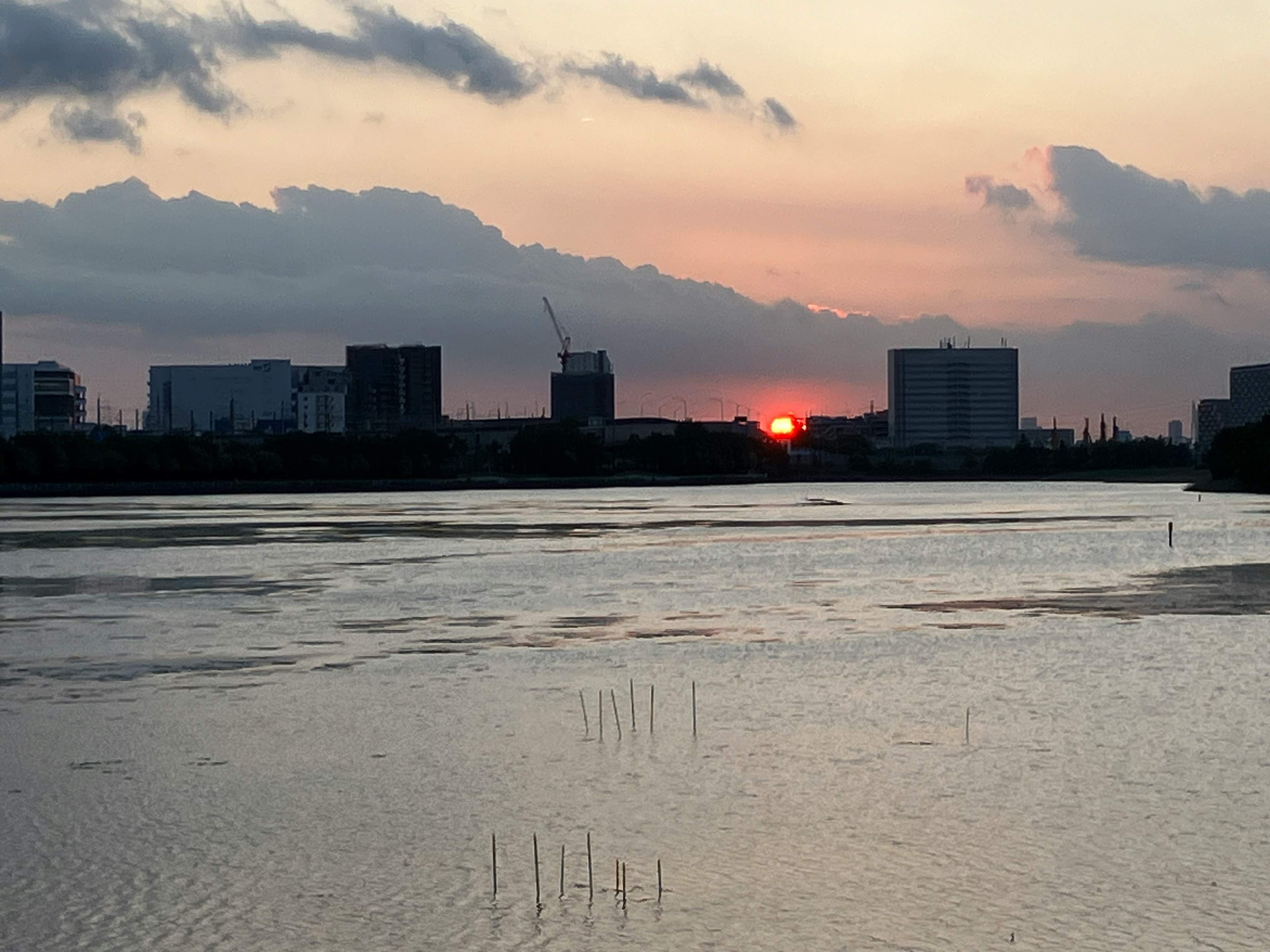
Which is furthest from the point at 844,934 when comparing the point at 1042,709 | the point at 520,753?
the point at 1042,709

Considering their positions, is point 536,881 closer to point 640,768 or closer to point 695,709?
point 640,768

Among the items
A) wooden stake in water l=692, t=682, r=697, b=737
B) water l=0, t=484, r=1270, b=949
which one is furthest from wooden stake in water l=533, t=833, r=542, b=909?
wooden stake in water l=692, t=682, r=697, b=737

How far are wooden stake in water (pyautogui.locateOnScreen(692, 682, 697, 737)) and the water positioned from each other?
185mm

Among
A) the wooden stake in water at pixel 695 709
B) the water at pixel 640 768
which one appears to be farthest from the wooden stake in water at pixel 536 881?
the wooden stake in water at pixel 695 709

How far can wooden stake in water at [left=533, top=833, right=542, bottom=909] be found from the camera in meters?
15.6

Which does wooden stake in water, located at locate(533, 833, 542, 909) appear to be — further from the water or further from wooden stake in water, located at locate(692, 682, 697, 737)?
wooden stake in water, located at locate(692, 682, 697, 737)

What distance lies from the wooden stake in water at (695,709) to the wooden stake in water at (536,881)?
665 cm

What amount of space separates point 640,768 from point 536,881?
5.54 m

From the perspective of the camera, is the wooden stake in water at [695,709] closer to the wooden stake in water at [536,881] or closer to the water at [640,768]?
the water at [640,768]

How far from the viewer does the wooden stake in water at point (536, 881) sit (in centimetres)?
1565

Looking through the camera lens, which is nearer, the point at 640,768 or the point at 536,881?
the point at 536,881

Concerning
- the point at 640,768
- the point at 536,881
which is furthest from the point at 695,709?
the point at 536,881

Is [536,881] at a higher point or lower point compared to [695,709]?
lower

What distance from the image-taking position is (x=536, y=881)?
1627cm
